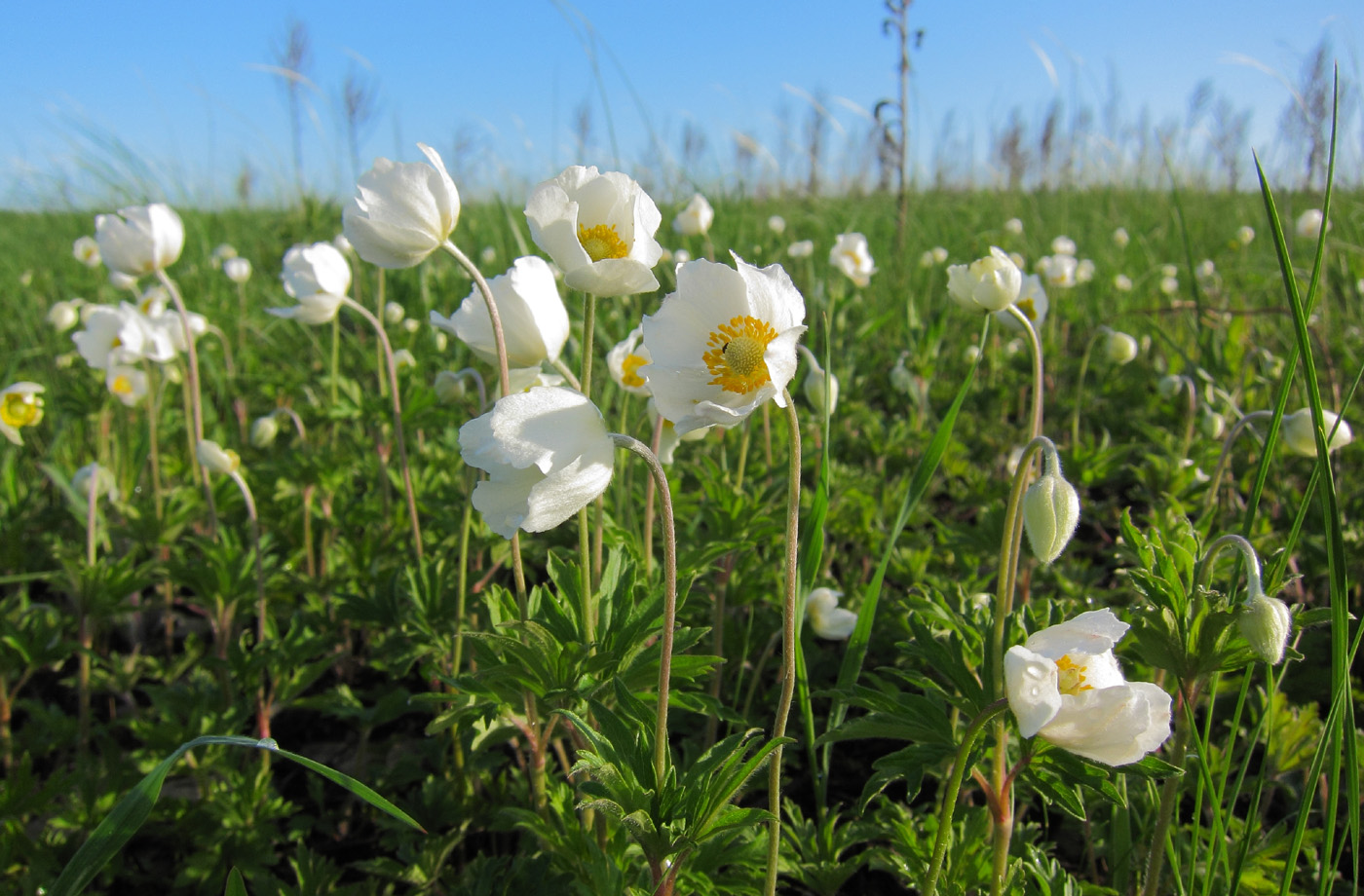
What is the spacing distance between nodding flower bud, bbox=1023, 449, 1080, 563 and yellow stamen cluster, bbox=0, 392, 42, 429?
282 cm

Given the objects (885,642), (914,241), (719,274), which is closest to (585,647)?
(719,274)

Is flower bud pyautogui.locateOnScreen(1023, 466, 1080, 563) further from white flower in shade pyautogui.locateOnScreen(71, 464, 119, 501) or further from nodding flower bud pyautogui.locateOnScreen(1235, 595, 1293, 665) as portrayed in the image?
white flower in shade pyautogui.locateOnScreen(71, 464, 119, 501)

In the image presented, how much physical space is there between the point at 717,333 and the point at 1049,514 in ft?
1.93

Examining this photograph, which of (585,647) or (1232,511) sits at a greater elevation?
(585,647)

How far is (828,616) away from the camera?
77.2 inches

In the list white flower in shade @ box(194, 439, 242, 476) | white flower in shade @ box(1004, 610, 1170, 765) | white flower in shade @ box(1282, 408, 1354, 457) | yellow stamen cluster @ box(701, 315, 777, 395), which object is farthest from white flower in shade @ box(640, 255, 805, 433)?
white flower in shade @ box(194, 439, 242, 476)

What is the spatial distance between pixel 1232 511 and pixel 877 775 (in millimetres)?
2209

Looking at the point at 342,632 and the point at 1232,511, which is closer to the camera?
the point at 342,632

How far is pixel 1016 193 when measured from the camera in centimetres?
937

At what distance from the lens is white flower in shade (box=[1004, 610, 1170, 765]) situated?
39.5 inches

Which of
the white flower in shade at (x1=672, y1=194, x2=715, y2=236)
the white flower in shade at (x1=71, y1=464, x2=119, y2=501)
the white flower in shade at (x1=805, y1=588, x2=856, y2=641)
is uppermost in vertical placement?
the white flower in shade at (x1=672, y1=194, x2=715, y2=236)

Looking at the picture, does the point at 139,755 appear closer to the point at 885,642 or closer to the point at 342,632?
the point at 342,632

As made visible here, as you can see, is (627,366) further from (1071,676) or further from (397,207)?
(1071,676)

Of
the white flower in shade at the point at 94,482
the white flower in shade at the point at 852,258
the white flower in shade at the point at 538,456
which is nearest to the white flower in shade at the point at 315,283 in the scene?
the white flower in shade at the point at 94,482
